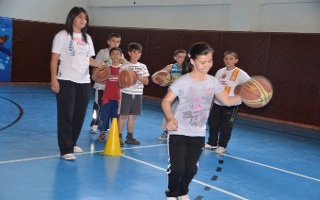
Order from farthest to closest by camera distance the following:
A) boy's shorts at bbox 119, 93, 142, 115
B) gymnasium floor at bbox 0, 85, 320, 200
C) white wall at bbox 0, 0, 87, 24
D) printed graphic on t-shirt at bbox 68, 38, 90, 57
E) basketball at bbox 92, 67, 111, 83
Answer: white wall at bbox 0, 0, 87, 24 → boy's shorts at bbox 119, 93, 142, 115 → basketball at bbox 92, 67, 111, 83 → printed graphic on t-shirt at bbox 68, 38, 90, 57 → gymnasium floor at bbox 0, 85, 320, 200

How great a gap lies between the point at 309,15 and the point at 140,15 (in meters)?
7.22

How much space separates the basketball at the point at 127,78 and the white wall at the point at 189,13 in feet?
21.2

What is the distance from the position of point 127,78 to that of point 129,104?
568 mm

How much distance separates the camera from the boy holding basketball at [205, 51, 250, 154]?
7.16m

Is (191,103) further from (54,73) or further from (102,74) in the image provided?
(102,74)

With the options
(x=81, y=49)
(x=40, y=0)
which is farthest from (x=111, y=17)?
(x=81, y=49)

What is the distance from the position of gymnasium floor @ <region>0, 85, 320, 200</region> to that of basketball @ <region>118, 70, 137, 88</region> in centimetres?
113

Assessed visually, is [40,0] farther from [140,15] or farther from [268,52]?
[268,52]

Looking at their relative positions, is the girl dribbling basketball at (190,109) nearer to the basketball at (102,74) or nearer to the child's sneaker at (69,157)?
the child's sneaker at (69,157)

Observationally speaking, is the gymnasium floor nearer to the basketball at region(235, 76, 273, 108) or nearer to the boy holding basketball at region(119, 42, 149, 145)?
the boy holding basketball at region(119, 42, 149, 145)

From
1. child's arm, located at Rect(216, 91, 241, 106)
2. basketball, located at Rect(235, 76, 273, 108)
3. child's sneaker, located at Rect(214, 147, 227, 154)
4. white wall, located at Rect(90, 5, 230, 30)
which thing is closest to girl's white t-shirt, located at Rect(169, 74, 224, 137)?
child's arm, located at Rect(216, 91, 241, 106)

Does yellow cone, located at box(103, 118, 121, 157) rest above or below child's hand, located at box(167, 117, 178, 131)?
below

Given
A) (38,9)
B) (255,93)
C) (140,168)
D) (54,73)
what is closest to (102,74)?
(54,73)

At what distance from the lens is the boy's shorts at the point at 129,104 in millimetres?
7266
